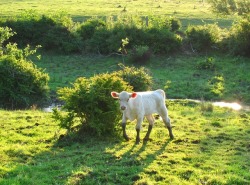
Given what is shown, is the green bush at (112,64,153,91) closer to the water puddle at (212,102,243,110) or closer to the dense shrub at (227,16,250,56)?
the water puddle at (212,102,243,110)

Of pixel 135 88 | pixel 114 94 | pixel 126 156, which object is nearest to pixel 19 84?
pixel 135 88

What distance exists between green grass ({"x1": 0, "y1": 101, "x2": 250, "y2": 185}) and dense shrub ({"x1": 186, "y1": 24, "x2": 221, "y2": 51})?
19491 mm

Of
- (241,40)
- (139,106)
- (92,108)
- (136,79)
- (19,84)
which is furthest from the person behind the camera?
(241,40)

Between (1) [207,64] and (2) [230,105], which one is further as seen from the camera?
(1) [207,64]

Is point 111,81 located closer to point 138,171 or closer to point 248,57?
point 138,171

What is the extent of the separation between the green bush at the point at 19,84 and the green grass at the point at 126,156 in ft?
20.4

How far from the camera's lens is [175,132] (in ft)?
54.0

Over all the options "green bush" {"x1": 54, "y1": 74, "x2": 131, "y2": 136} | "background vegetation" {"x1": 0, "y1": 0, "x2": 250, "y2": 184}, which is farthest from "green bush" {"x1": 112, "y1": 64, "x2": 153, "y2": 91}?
"green bush" {"x1": 54, "y1": 74, "x2": 131, "y2": 136}

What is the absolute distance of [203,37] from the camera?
36406mm

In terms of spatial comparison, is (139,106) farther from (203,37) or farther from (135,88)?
(203,37)

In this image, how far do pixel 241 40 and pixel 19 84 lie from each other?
61.8 ft

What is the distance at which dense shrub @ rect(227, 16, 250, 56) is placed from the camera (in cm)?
3481

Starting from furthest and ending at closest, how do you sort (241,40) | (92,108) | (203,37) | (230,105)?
(203,37) < (241,40) < (230,105) < (92,108)

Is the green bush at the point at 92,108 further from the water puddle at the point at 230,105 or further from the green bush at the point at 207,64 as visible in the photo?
the green bush at the point at 207,64
